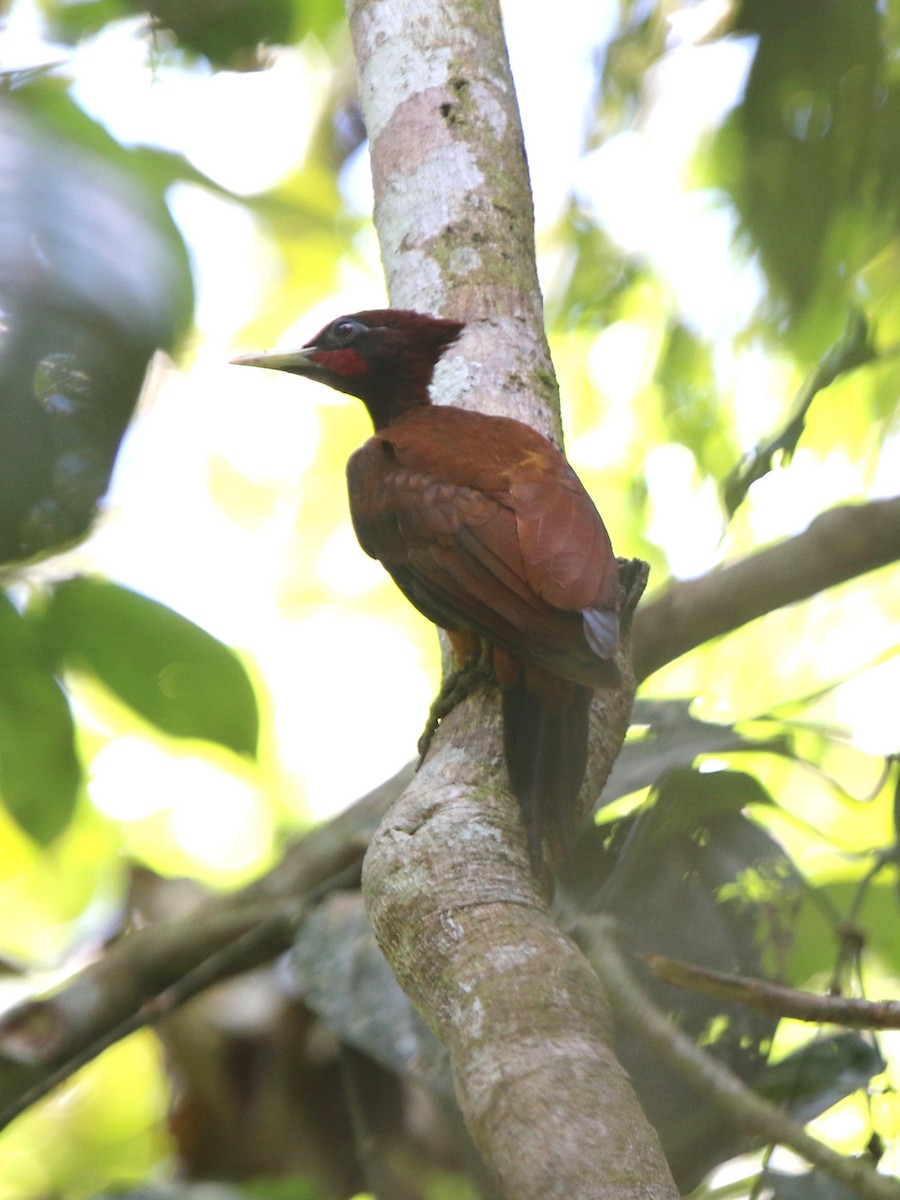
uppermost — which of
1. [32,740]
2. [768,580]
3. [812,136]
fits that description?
[812,136]

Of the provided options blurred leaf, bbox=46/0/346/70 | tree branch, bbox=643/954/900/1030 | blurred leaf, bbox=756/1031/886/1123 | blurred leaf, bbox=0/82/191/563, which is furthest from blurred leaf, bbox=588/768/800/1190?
blurred leaf, bbox=46/0/346/70

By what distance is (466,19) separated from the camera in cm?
271

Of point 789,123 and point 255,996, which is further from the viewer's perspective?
point 789,123

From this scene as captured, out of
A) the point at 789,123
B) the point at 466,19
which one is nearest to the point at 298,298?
the point at 789,123

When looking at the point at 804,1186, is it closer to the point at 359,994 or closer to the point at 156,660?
the point at 359,994

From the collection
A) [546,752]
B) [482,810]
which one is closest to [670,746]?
[546,752]

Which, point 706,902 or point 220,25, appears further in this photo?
point 220,25

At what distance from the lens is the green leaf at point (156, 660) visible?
250cm

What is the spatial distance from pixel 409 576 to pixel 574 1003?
1.09m

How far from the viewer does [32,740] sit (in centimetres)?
249

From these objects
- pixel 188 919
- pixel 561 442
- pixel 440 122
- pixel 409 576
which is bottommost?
pixel 188 919

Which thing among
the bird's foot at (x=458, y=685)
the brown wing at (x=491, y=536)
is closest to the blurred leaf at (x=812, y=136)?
the brown wing at (x=491, y=536)

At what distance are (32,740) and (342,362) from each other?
3.97 feet

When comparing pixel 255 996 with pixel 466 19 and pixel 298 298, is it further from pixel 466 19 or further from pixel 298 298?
pixel 298 298
